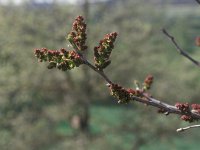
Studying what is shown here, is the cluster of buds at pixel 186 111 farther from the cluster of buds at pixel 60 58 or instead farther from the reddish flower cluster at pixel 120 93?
the cluster of buds at pixel 60 58

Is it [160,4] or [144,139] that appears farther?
[160,4]

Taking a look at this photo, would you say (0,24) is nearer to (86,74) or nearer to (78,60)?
(86,74)

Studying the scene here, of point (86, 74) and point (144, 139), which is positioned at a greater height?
point (86, 74)

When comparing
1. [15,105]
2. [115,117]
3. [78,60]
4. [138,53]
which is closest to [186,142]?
[115,117]

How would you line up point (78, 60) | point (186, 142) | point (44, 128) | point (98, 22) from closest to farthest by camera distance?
point (78, 60), point (44, 128), point (98, 22), point (186, 142)

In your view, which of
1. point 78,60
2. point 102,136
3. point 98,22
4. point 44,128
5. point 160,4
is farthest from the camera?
point 160,4

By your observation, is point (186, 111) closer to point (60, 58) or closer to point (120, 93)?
point (120, 93)

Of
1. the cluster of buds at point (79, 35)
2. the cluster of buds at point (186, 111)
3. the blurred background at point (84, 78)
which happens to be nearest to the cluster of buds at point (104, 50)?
the cluster of buds at point (79, 35)

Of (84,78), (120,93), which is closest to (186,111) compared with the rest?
(120,93)
